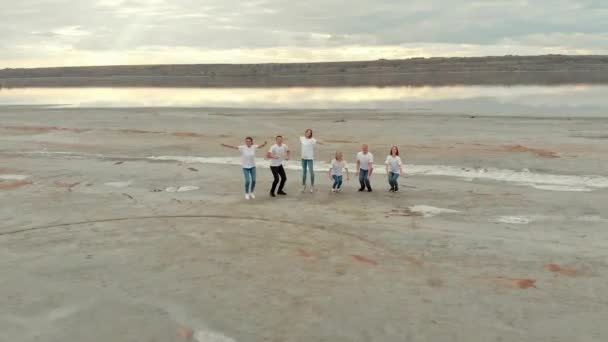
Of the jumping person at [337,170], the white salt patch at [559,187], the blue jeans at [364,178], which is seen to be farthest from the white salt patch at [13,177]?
the white salt patch at [559,187]

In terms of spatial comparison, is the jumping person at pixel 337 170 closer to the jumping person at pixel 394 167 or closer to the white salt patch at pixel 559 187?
the jumping person at pixel 394 167

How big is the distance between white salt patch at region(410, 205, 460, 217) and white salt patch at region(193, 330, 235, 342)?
22.3 feet

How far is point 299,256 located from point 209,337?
309 centimetres

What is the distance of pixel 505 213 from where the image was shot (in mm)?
13008

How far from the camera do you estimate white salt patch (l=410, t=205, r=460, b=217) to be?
1318 centimetres

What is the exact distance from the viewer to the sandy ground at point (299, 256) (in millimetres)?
7660

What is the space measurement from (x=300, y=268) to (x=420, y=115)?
28780mm

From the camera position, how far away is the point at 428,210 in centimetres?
1347

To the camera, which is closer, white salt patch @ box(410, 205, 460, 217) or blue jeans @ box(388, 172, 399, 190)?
white salt patch @ box(410, 205, 460, 217)

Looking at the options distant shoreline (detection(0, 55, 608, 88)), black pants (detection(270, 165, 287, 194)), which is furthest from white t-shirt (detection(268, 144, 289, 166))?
distant shoreline (detection(0, 55, 608, 88))

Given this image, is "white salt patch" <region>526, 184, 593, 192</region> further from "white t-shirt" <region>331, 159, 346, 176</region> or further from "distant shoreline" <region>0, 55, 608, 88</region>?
"distant shoreline" <region>0, 55, 608, 88</region>

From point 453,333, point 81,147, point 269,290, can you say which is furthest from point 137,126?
point 453,333

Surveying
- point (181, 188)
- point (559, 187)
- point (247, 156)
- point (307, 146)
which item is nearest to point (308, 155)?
point (307, 146)

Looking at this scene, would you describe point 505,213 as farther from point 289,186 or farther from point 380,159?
point 380,159
